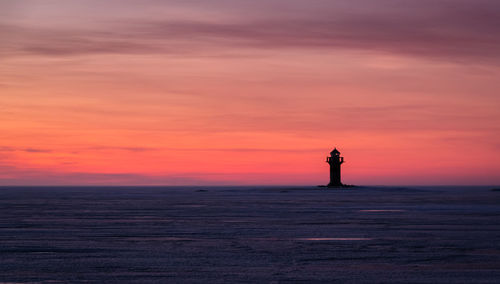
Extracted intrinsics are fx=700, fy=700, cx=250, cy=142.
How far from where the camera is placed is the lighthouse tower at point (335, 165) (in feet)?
458

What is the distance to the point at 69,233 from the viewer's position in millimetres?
27234

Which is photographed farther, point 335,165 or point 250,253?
point 335,165

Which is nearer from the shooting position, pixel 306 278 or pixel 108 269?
pixel 306 278

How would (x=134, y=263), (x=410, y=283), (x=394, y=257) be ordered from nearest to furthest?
(x=410, y=283) < (x=134, y=263) < (x=394, y=257)

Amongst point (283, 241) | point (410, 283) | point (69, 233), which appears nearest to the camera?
point (410, 283)

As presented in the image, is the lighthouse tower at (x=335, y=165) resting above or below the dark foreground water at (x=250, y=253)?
above

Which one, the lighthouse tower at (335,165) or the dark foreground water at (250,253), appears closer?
the dark foreground water at (250,253)

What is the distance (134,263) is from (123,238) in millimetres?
7144

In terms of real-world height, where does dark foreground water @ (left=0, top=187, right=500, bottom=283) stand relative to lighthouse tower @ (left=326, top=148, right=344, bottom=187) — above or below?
below

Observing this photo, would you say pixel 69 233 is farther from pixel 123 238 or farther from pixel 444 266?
pixel 444 266

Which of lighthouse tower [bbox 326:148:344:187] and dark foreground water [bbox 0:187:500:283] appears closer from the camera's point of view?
dark foreground water [bbox 0:187:500:283]

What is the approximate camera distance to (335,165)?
465ft

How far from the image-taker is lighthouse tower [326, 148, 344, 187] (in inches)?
5502

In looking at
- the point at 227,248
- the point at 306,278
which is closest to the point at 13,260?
the point at 227,248
